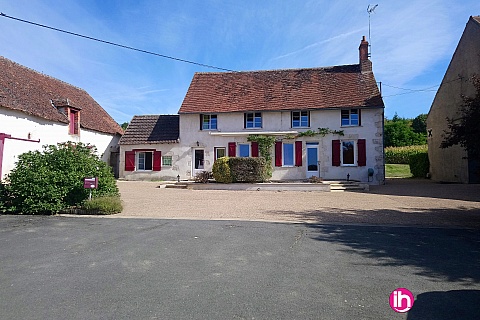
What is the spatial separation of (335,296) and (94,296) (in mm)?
2660

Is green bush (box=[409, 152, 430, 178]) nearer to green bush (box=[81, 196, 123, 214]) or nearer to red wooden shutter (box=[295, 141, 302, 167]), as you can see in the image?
red wooden shutter (box=[295, 141, 302, 167])

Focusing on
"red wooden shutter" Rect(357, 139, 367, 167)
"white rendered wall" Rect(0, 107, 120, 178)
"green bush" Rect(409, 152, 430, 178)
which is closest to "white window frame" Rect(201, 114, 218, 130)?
"white rendered wall" Rect(0, 107, 120, 178)

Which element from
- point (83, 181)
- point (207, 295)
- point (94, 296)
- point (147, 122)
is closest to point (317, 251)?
point (207, 295)

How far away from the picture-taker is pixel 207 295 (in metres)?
3.50

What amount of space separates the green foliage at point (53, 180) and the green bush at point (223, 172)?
7.20m

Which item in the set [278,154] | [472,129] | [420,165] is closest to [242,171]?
[278,154]

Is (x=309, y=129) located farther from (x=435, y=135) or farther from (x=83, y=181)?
(x=83, y=181)

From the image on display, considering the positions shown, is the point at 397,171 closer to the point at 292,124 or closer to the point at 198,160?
the point at 292,124

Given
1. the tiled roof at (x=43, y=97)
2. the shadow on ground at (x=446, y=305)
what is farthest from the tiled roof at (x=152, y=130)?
the shadow on ground at (x=446, y=305)

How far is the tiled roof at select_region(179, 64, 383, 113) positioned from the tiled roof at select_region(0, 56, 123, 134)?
23.0 feet

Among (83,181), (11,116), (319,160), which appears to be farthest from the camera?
(319,160)

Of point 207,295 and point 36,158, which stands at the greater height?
point 36,158

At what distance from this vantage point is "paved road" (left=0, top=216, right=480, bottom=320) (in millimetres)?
3178

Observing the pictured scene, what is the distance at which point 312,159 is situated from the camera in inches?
761
